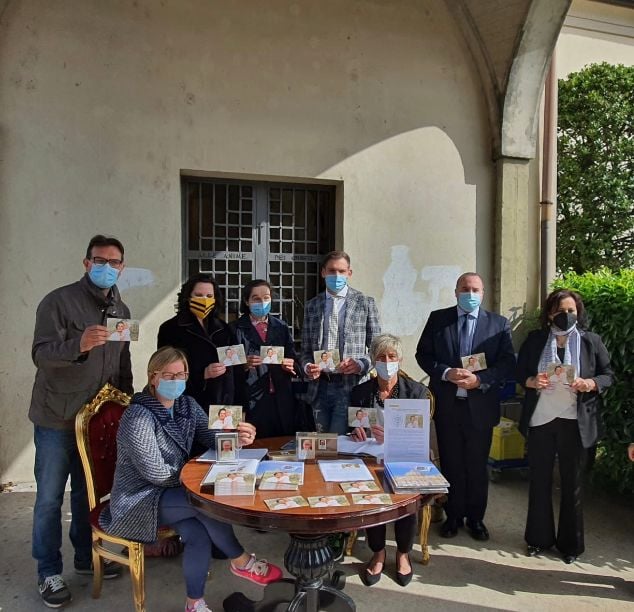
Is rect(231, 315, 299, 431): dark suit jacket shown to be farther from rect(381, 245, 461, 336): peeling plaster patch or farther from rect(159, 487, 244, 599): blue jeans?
rect(381, 245, 461, 336): peeling plaster patch

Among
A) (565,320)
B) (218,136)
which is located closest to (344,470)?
(565,320)

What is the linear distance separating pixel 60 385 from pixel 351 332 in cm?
201

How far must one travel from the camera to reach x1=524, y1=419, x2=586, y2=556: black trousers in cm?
371

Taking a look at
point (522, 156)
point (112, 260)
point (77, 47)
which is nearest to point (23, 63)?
point (77, 47)

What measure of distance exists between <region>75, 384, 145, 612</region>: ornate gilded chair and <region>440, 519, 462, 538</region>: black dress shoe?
2242 millimetres

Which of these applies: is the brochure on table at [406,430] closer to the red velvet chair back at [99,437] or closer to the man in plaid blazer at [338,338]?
the man in plaid blazer at [338,338]

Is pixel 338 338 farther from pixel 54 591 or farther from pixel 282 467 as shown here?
pixel 54 591

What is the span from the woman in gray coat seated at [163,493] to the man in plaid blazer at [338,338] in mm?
1212

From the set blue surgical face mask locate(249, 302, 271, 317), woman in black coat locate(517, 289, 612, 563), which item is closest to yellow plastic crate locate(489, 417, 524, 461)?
woman in black coat locate(517, 289, 612, 563)

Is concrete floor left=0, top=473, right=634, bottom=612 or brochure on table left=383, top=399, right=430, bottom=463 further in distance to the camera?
concrete floor left=0, top=473, right=634, bottom=612

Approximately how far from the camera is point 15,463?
498 cm

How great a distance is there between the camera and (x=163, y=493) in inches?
117

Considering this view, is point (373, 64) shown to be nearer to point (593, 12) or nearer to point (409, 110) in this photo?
point (409, 110)

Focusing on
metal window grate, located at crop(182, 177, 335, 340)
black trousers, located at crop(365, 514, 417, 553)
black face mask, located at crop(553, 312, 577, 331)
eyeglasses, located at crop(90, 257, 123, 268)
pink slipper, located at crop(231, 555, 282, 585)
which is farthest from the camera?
metal window grate, located at crop(182, 177, 335, 340)
